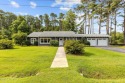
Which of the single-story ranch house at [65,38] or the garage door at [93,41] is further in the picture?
the garage door at [93,41]

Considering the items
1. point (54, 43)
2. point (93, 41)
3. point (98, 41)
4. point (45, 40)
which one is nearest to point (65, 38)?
point (54, 43)

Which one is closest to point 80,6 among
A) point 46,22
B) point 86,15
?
point 86,15

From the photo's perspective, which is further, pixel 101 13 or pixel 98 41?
pixel 101 13

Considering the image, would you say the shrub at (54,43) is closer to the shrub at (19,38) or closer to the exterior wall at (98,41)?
the shrub at (19,38)

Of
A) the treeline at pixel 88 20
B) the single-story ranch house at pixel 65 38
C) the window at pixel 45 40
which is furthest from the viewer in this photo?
the treeline at pixel 88 20

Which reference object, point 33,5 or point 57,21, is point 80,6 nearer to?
point 57,21

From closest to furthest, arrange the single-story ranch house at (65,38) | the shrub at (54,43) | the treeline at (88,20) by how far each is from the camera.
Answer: the shrub at (54,43), the single-story ranch house at (65,38), the treeline at (88,20)

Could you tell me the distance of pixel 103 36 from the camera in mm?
34125

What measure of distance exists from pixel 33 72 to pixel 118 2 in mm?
32600

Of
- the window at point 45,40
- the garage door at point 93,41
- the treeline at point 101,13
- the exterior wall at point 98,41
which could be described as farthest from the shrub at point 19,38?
the treeline at point 101,13

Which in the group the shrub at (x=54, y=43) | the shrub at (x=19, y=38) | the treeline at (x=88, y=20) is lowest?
the shrub at (x=54, y=43)

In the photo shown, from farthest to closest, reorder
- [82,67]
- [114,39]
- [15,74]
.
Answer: [114,39] < [82,67] < [15,74]

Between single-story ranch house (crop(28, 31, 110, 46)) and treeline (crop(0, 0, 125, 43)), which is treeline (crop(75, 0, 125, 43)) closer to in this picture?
treeline (crop(0, 0, 125, 43))

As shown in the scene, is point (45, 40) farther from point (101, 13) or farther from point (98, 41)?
point (101, 13)
